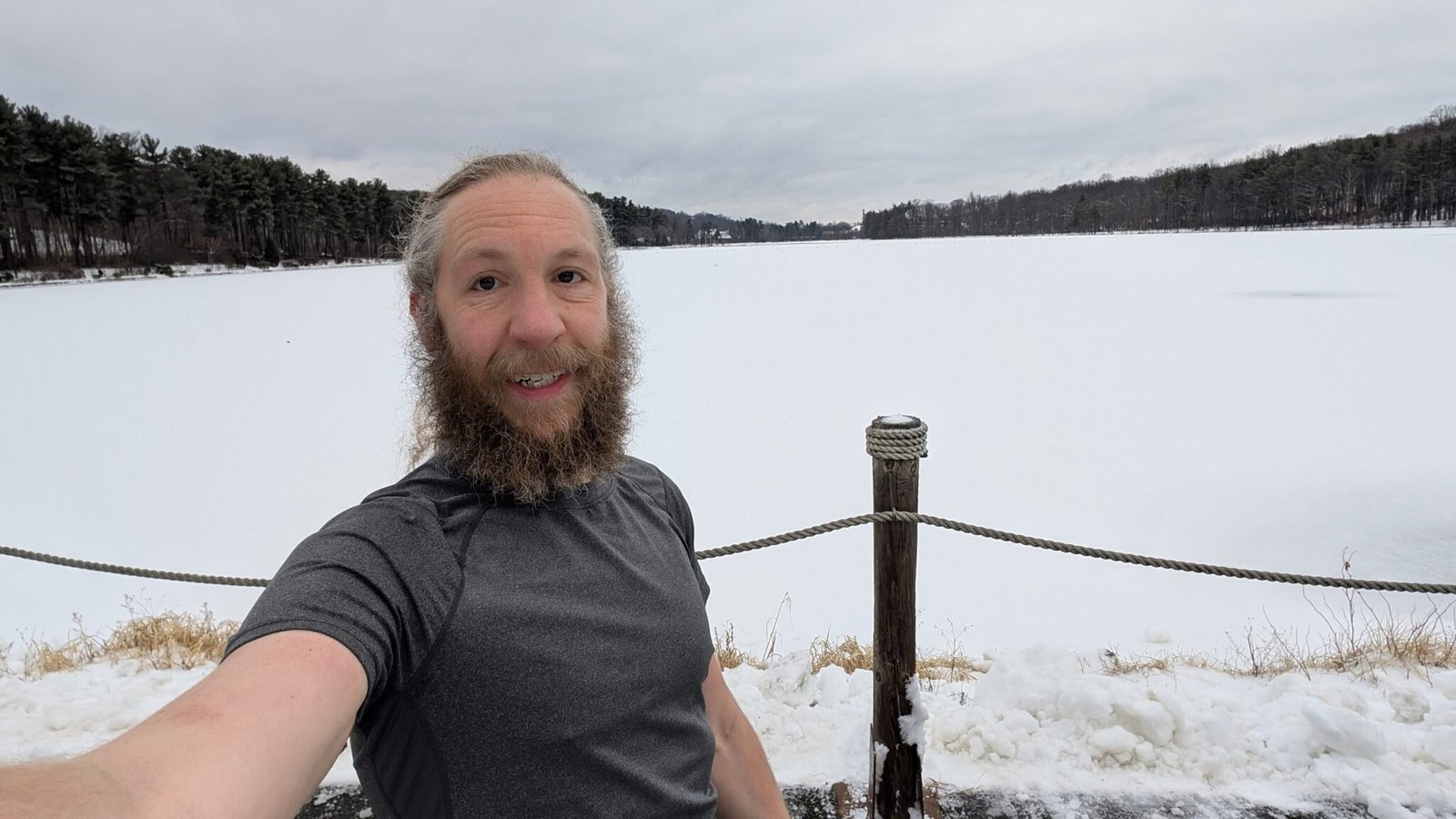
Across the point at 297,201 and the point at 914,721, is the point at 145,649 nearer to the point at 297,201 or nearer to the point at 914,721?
the point at 914,721

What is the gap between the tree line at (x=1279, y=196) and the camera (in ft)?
211

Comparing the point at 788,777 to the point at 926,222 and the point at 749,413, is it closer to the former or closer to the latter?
the point at 749,413

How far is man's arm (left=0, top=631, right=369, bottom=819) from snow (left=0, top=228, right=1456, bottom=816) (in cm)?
92

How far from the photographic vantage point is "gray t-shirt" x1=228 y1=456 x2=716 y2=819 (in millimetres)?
960

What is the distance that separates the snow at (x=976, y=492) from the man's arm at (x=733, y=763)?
929 millimetres

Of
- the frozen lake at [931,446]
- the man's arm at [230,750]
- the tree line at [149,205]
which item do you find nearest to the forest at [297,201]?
the tree line at [149,205]

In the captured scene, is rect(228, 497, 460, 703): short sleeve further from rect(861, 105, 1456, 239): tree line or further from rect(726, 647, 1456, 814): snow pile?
rect(861, 105, 1456, 239): tree line

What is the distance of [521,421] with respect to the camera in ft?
4.15

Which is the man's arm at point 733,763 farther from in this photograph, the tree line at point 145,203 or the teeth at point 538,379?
the tree line at point 145,203

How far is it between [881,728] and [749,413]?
8.83 m

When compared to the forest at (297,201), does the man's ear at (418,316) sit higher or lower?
lower

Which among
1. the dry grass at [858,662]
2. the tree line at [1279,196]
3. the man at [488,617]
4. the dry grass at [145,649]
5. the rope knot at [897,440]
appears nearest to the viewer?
the man at [488,617]

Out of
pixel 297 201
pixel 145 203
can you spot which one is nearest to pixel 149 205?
pixel 145 203

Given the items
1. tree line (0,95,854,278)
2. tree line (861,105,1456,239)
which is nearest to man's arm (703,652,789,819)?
tree line (0,95,854,278)
